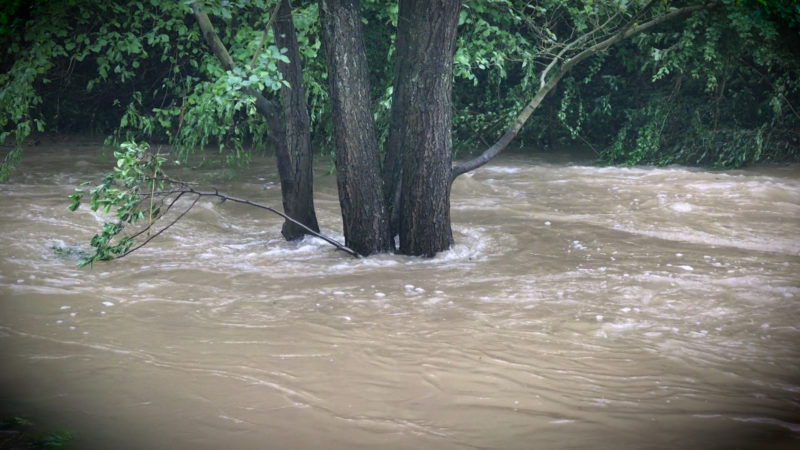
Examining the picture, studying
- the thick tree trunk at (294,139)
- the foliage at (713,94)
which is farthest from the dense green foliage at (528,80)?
the thick tree trunk at (294,139)

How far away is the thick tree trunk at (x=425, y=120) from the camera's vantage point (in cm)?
769

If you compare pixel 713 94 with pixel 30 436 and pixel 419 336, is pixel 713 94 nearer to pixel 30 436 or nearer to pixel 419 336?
pixel 419 336

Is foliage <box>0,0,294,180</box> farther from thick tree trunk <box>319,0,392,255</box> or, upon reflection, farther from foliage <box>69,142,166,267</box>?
foliage <box>69,142,166,267</box>

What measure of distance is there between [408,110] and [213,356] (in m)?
3.62

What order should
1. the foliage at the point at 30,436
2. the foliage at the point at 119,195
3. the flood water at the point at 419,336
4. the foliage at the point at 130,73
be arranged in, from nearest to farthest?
the foliage at the point at 30,436 → the flood water at the point at 419,336 → the foliage at the point at 119,195 → the foliage at the point at 130,73

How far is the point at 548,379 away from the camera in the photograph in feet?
15.5

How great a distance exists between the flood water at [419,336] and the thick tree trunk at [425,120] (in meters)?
0.33

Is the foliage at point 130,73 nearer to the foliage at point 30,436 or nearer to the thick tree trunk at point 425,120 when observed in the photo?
the thick tree trunk at point 425,120

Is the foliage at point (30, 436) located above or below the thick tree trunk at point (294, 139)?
below

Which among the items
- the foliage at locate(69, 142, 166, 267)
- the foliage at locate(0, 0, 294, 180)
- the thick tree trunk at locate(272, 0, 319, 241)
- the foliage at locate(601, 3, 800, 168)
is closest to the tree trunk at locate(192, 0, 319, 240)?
the thick tree trunk at locate(272, 0, 319, 241)

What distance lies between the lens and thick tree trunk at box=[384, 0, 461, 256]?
25.2 feet

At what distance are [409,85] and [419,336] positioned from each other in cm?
316

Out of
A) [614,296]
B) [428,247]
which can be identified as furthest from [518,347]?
[428,247]

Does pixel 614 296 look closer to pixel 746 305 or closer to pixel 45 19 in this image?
pixel 746 305
